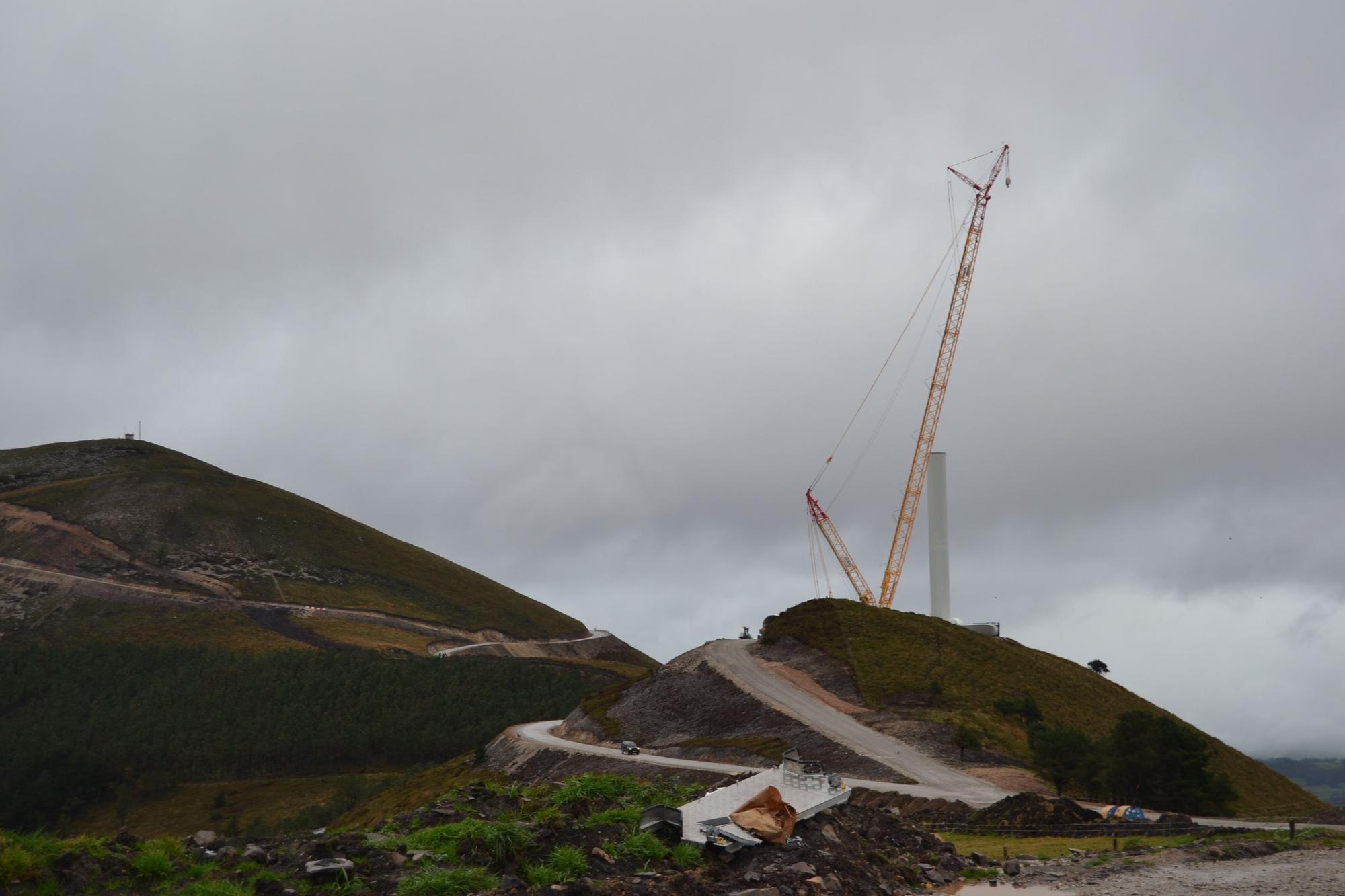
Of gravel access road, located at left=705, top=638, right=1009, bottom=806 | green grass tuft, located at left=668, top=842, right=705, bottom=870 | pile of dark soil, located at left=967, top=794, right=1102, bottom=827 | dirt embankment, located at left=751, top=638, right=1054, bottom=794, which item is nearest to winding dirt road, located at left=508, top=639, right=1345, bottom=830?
gravel access road, located at left=705, top=638, right=1009, bottom=806

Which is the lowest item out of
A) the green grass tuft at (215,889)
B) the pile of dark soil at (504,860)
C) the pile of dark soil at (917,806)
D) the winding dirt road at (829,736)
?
the green grass tuft at (215,889)

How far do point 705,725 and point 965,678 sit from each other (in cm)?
2716

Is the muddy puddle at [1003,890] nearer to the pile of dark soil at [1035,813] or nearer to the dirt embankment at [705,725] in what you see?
the pile of dark soil at [1035,813]

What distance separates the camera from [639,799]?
92.0 feet

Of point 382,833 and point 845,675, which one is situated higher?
point 845,675

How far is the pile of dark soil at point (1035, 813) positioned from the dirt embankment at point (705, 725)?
1754 cm

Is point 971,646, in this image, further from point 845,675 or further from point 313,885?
point 313,885

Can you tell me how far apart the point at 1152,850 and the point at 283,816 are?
4039 inches

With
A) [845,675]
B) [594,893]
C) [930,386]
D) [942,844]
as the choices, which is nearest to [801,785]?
[942,844]

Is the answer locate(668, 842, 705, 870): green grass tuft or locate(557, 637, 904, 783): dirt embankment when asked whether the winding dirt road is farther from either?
locate(668, 842, 705, 870): green grass tuft

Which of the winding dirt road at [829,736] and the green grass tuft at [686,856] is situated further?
the winding dirt road at [829,736]

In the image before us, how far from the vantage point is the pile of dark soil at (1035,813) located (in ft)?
143

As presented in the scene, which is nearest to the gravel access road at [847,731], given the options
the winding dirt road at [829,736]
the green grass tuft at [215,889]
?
the winding dirt road at [829,736]

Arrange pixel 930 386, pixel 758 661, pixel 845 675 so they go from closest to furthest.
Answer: pixel 845 675 → pixel 758 661 → pixel 930 386
